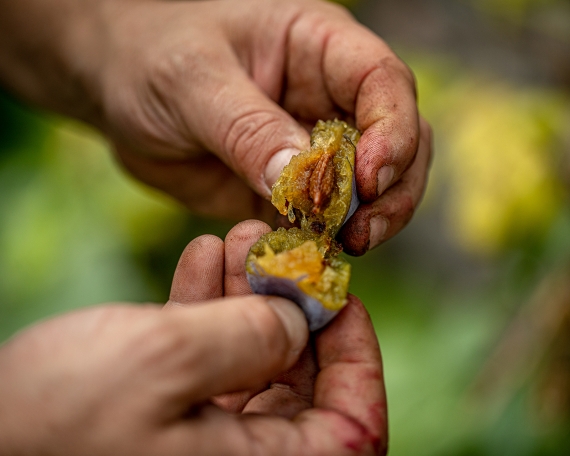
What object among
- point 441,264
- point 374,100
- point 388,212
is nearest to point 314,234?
point 388,212

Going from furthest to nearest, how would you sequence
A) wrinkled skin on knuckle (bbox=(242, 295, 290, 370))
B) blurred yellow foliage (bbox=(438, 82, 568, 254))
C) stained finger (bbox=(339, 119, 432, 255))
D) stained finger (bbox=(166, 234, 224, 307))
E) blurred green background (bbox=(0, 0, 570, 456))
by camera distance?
blurred yellow foliage (bbox=(438, 82, 568, 254)) → blurred green background (bbox=(0, 0, 570, 456)) → stained finger (bbox=(339, 119, 432, 255)) → stained finger (bbox=(166, 234, 224, 307)) → wrinkled skin on knuckle (bbox=(242, 295, 290, 370))

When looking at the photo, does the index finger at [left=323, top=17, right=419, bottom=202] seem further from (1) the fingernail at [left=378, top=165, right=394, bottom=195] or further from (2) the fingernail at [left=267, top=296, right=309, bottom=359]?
(2) the fingernail at [left=267, top=296, right=309, bottom=359]

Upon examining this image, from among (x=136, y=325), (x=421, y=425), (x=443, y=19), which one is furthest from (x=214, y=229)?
(x=443, y=19)

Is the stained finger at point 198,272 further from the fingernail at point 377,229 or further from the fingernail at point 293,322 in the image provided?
the fingernail at point 377,229

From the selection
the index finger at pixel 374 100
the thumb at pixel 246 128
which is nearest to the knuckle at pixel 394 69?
the index finger at pixel 374 100

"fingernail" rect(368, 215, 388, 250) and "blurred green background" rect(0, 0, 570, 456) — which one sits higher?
"fingernail" rect(368, 215, 388, 250)

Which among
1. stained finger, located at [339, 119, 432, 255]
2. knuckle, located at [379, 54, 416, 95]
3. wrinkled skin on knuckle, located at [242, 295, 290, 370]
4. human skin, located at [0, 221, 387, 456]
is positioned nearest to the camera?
human skin, located at [0, 221, 387, 456]

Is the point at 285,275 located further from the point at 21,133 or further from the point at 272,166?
the point at 21,133

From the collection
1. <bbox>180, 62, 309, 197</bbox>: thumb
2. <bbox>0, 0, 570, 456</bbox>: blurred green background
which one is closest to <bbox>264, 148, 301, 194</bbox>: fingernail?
<bbox>180, 62, 309, 197</bbox>: thumb
